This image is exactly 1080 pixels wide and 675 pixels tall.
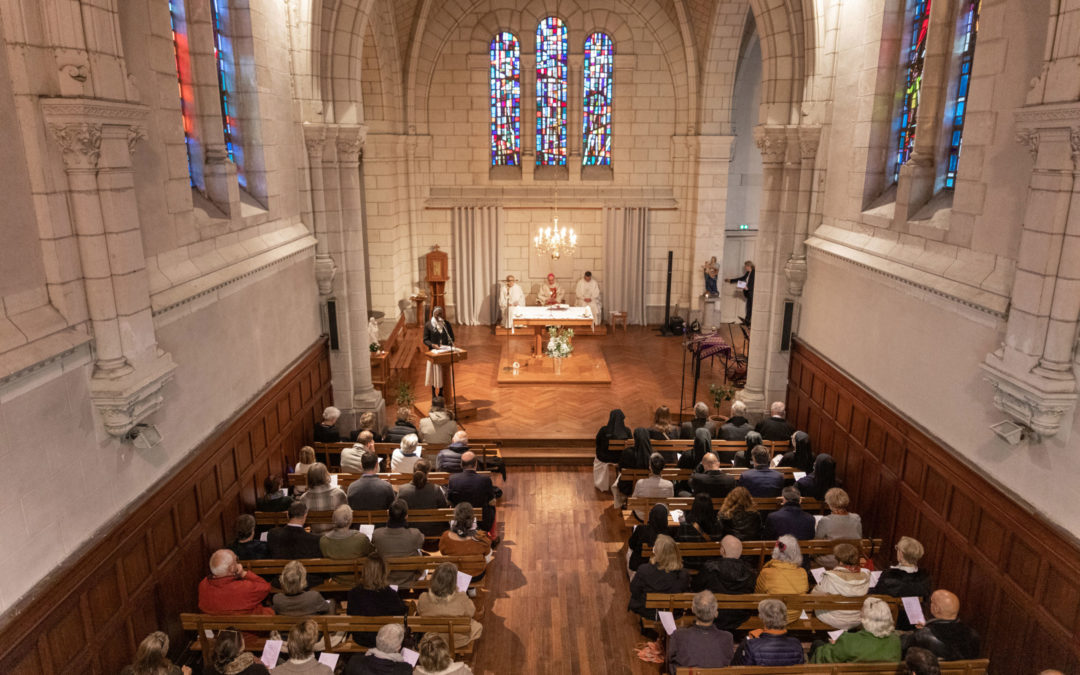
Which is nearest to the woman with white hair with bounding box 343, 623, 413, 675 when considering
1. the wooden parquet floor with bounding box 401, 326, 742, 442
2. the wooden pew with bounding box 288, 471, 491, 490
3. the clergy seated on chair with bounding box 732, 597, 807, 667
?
the clergy seated on chair with bounding box 732, 597, 807, 667

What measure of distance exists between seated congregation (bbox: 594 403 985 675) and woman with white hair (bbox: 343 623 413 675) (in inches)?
75.8

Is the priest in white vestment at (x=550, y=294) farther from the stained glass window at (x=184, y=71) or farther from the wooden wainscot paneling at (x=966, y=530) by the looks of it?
the stained glass window at (x=184, y=71)

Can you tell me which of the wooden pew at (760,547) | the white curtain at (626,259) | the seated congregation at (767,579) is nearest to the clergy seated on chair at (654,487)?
the seated congregation at (767,579)

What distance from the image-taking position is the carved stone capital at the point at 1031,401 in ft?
16.8

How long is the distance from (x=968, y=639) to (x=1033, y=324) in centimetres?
238

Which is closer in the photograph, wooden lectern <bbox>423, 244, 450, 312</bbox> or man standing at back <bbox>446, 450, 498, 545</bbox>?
man standing at back <bbox>446, 450, 498, 545</bbox>

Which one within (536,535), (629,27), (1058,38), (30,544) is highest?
(629,27)

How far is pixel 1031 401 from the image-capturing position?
5.25 meters

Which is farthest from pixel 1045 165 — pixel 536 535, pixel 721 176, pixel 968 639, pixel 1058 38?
pixel 721 176

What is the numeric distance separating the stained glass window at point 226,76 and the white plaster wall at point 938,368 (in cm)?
750

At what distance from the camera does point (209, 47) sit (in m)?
7.36

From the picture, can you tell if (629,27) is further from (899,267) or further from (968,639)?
(968,639)

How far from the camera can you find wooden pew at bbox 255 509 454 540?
7293 mm

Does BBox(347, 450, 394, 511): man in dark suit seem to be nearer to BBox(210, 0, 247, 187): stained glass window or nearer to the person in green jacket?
BBox(210, 0, 247, 187): stained glass window
